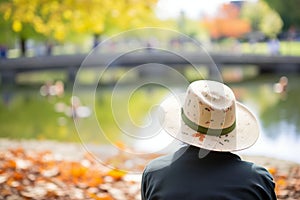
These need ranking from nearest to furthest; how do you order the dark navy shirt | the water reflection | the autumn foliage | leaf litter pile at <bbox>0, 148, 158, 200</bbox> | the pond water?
1. the dark navy shirt
2. leaf litter pile at <bbox>0, 148, 158, 200</bbox>
3. the water reflection
4. the pond water
5. the autumn foliage

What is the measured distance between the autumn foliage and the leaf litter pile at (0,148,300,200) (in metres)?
11.1

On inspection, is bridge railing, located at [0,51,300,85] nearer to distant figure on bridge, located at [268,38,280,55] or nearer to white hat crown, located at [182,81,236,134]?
distant figure on bridge, located at [268,38,280,55]

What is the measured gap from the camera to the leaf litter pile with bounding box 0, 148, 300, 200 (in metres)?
2.24

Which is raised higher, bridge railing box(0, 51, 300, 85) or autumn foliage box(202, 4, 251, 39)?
autumn foliage box(202, 4, 251, 39)

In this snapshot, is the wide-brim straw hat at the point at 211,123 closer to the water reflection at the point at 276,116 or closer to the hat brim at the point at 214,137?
the hat brim at the point at 214,137

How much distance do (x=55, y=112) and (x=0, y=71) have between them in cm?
275

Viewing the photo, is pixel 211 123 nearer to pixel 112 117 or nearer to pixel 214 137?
pixel 214 137

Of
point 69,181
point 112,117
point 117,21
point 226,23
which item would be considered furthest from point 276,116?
point 226,23

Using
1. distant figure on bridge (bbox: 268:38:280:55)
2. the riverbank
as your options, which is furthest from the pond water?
the riverbank

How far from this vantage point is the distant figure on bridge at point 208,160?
1.09 m

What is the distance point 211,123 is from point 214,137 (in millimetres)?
33

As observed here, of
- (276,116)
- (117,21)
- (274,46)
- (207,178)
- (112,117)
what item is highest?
(207,178)

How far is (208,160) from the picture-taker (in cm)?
113

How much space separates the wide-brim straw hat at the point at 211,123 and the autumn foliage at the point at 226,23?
40.5ft
